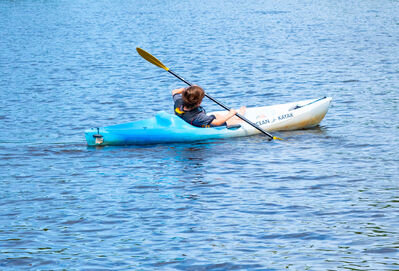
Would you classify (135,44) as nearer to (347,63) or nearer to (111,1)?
(347,63)

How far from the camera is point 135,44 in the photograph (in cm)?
3550

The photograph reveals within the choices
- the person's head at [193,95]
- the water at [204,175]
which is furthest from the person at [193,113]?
the water at [204,175]

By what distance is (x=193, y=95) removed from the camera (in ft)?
40.4

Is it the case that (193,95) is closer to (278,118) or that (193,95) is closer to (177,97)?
(177,97)

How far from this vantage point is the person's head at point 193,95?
12289mm

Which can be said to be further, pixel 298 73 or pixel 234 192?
pixel 298 73

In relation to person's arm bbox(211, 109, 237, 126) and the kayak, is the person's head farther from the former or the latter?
person's arm bbox(211, 109, 237, 126)

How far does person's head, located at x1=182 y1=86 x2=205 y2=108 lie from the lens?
40.3ft

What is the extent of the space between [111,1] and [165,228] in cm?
6824

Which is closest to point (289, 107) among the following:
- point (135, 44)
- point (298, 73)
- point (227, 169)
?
point (227, 169)

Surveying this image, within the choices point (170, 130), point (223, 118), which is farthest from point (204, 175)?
point (223, 118)

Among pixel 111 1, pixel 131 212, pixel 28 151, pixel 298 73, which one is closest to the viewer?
pixel 131 212

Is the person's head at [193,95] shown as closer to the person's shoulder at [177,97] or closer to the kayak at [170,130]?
the person's shoulder at [177,97]

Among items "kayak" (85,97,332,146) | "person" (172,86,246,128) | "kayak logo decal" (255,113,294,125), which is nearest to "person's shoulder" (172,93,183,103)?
"person" (172,86,246,128)
